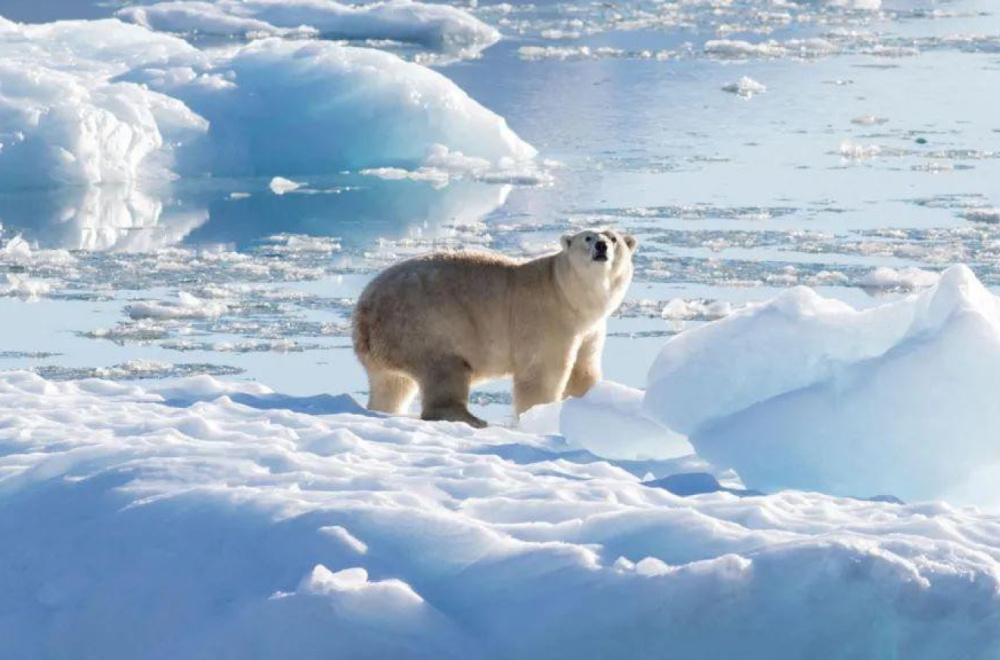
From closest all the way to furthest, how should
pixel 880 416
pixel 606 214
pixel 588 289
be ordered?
pixel 880 416 → pixel 588 289 → pixel 606 214

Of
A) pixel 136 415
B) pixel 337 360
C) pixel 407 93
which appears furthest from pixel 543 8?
pixel 136 415

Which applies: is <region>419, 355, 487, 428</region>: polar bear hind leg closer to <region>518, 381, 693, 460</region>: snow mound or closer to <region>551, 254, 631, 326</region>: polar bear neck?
<region>551, 254, 631, 326</region>: polar bear neck

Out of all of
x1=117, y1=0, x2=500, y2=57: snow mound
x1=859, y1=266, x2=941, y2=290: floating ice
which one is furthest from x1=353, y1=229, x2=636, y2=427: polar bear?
x1=117, y1=0, x2=500, y2=57: snow mound

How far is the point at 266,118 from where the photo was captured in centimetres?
1217

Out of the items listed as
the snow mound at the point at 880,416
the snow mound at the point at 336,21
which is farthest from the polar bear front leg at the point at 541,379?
the snow mound at the point at 336,21

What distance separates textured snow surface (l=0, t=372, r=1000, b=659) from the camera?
10.5ft

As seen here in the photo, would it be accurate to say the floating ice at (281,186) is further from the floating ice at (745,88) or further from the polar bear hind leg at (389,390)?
the polar bear hind leg at (389,390)

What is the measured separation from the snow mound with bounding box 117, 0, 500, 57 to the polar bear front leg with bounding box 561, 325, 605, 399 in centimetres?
1224

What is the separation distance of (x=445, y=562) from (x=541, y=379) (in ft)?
7.56

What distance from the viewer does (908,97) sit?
14.8 metres

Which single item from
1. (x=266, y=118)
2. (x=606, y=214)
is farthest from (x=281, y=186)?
(x=606, y=214)

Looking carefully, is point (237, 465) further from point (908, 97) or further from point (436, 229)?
point (908, 97)

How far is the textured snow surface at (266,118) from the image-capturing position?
11.5 metres

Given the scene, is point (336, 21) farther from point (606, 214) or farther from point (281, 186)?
point (606, 214)
